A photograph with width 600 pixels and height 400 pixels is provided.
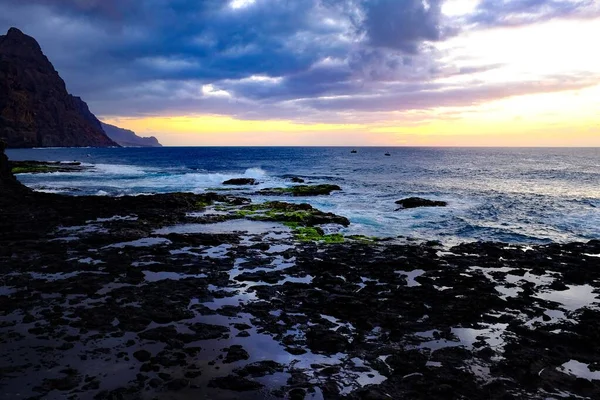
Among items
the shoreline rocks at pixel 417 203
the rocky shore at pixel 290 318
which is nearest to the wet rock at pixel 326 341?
the rocky shore at pixel 290 318

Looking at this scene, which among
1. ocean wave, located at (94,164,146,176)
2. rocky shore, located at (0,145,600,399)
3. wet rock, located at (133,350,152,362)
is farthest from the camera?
ocean wave, located at (94,164,146,176)

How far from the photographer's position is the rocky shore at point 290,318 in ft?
33.6

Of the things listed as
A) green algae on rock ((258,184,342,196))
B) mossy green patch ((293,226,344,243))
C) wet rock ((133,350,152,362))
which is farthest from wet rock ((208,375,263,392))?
green algae on rock ((258,184,342,196))

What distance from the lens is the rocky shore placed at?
10227 millimetres

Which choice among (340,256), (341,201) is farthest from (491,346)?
(341,201)

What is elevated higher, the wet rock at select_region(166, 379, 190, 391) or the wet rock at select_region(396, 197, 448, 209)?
the wet rock at select_region(396, 197, 448, 209)

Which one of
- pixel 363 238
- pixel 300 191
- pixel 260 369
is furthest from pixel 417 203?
pixel 260 369

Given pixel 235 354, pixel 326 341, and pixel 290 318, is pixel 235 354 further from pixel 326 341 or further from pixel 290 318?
pixel 290 318

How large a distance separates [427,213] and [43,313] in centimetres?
3287

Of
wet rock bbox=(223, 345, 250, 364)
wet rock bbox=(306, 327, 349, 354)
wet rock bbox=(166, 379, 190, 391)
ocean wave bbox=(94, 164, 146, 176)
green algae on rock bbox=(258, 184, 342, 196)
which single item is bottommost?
wet rock bbox=(306, 327, 349, 354)

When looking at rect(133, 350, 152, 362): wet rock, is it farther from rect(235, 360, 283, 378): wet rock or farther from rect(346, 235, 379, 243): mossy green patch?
rect(346, 235, 379, 243): mossy green patch

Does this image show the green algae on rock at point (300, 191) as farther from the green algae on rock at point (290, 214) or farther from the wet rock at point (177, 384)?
the wet rock at point (177, 384)

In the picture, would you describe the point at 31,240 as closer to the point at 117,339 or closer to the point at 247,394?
the point at 117,339

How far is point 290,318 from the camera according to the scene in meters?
Result: 14.2
